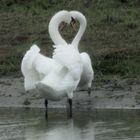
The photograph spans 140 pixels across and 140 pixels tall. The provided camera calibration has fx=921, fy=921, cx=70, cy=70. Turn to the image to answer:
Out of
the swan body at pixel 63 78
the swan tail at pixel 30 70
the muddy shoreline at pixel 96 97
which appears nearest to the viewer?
the swan body at pixel 63 78

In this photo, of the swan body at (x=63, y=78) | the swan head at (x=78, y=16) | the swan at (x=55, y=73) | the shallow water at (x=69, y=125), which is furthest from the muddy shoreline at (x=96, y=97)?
the swan head at (x=78, y=16)

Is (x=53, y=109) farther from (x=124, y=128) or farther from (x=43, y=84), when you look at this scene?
(x=124, y=128)

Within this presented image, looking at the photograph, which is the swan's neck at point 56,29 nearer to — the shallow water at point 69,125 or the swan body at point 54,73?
the swan body at point 54,73

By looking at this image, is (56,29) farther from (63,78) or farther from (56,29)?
(63,78)

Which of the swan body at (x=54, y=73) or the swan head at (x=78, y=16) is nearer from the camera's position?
the swan body at (x=54, y=73)

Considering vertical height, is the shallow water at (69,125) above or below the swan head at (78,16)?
below

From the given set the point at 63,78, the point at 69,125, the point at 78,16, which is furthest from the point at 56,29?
the point at 69,125

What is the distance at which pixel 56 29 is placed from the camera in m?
17.2

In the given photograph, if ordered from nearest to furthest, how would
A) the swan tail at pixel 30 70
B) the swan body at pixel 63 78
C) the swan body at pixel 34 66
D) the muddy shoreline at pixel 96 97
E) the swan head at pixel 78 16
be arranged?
the swan body at pixel 63 78 < the swan body at pixel 34 66 < the swan tail at pixel 30 70 < the muddy shoreline at pixel 96 97 < the swan head at pixel 78 16

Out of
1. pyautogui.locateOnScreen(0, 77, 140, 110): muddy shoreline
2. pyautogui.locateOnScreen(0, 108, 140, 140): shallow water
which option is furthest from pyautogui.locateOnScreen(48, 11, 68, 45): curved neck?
pyautogui.locateOnScreen(0, 108, 140, 140): shallow water

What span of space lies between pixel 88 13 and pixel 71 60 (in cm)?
735

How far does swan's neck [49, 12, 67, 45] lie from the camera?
17087 mm

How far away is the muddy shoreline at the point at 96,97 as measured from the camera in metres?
16.7

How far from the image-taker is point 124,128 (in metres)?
14.2
